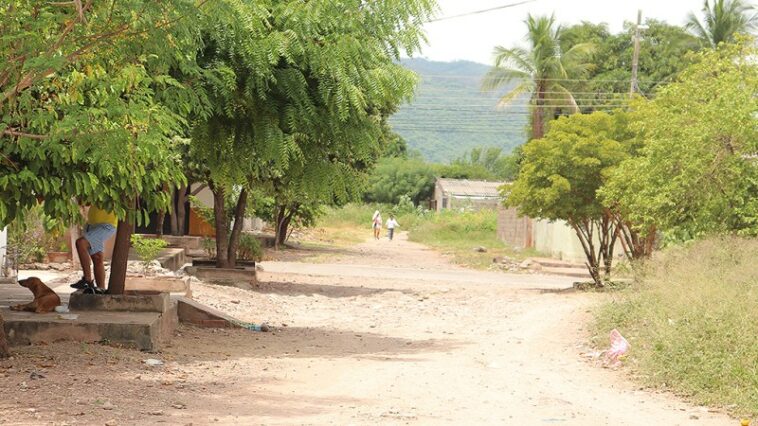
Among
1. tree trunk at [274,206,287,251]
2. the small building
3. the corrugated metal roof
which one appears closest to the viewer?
tree trunk at [274,206,287,251]

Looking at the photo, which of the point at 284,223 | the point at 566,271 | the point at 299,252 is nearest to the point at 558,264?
the point at 566,271

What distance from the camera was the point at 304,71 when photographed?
540 inches

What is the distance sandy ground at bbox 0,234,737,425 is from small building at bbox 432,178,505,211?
71.2m

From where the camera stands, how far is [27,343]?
1174 centimetres

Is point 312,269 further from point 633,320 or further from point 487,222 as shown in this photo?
point 487,222

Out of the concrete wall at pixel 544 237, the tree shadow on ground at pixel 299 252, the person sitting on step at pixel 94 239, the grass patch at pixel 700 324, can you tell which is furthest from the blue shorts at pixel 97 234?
the tree shadow on ground at pixel 299 252

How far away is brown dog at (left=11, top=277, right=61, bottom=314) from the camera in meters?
12.6

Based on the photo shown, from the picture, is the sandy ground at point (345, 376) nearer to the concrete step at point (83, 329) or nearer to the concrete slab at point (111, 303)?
the concrete step at point (83, 329)

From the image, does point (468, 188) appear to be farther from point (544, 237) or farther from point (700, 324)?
point (700, 324)

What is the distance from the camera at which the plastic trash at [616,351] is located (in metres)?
13.7

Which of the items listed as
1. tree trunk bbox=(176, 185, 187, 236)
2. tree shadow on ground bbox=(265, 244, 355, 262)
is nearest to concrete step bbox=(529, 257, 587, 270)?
tree shadow on ground bbox=(265, 244, 355, 262)

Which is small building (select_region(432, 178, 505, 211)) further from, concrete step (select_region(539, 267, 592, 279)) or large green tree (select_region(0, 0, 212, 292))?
large green tree (select_region(0, 0, 212, 292))

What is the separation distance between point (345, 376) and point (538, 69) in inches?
1577

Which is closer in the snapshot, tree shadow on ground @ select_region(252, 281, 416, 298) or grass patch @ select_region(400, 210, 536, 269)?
tree shadow on ground @ select_region(252, 281, 416, 298)
